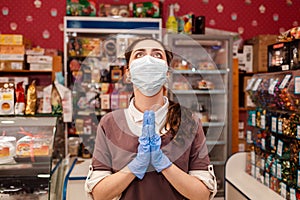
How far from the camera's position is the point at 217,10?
5.11 meters

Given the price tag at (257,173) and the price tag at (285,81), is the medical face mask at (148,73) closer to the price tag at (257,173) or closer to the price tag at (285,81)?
the price tag at (285,81)

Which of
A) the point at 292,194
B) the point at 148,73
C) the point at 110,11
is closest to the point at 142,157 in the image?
the point at 148,73

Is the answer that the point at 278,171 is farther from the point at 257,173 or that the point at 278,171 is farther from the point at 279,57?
the point at 279,57

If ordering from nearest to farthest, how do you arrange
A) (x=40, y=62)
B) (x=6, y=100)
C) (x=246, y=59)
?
1. (x=6, y=100)
2. (x=40, y=62)
3. (x=246, y=59)

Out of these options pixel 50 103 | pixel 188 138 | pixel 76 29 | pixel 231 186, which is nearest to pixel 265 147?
pixel 231 186

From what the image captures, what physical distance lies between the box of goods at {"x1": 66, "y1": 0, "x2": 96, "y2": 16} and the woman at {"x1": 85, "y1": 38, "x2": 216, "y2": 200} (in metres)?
3.08

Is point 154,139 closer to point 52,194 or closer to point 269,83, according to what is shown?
point 52,194

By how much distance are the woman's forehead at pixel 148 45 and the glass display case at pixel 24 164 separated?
102 centimetres

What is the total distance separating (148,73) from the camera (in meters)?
1.38

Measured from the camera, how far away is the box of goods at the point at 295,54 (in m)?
2.41

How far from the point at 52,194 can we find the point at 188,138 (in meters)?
1.28

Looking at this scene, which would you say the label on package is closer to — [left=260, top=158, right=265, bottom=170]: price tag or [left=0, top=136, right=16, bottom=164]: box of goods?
[left=260, top=158, right=265, bottom=170]: price tag

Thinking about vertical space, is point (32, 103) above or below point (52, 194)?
above

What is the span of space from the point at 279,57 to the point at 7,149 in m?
1.96
